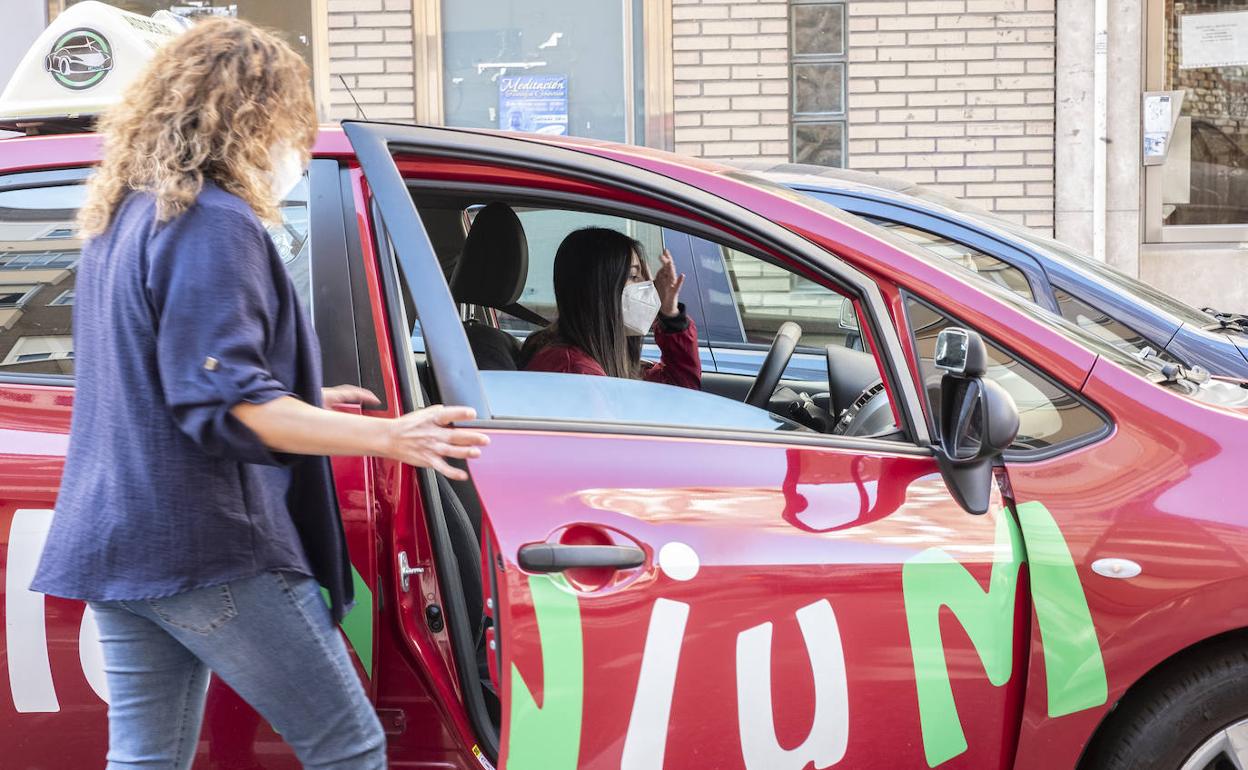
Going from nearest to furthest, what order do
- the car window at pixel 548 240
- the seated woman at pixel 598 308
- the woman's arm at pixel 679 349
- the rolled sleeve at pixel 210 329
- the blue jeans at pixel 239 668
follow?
the rolled sleeve at pixel 210 329, the blue jeans at pixel 239 668, the seated woman at pixel 598 308, the woman's arm at pixel 679 349, the car window at pixel 548 240

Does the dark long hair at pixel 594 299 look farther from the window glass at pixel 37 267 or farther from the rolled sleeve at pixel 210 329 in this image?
the rolled sleeve at pixel 210 329

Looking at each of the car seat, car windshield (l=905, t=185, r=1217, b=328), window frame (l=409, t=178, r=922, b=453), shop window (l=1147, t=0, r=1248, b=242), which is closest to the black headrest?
the car seat

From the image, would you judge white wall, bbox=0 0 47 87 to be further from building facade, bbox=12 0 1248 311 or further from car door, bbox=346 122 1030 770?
car door, bbox=346 122 1030 770

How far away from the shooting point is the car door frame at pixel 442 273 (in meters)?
2.10

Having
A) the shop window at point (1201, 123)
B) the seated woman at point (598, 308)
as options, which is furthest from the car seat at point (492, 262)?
the shop window at point (1201, 123)

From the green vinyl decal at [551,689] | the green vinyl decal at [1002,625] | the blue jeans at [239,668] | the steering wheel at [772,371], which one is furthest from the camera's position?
the steering wheel at [772,371]

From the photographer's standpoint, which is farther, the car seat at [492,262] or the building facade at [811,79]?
the building facade at [811,79]

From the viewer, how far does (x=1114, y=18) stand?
805cm

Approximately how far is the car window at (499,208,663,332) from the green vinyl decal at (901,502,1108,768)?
1.70m

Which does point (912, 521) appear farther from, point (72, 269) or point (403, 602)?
point (72, 269)

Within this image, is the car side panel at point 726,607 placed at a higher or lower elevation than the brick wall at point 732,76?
lower

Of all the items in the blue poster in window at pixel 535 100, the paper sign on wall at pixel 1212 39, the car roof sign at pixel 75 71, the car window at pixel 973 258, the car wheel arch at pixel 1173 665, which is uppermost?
the paper sign on wall at pixel 1212 39

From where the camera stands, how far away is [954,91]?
26.1ft

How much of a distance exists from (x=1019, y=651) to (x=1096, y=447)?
0.35 meters
